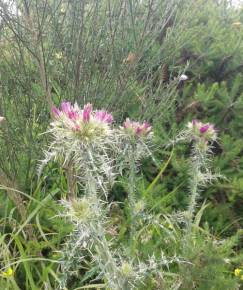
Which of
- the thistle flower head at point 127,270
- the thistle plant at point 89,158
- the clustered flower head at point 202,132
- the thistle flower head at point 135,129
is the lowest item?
the thistle flower head at point 127,270

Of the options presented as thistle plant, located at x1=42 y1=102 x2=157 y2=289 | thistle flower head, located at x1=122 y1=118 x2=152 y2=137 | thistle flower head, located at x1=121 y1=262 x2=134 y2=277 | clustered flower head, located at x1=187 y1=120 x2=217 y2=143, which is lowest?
thistle flower head, located at x1=121 y1=262 x2=134 y2=277

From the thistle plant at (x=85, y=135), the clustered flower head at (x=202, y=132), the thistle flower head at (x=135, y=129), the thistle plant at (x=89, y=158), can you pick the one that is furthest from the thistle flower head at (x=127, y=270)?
the clustered flower head at (x=202, y=132)

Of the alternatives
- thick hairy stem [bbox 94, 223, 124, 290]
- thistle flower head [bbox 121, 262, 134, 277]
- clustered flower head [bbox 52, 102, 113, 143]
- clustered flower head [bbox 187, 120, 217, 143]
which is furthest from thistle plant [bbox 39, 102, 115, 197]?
clustered flower head [bbox 187, 120, 217, 143]

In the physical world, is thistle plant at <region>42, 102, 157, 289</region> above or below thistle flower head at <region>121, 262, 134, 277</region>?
above

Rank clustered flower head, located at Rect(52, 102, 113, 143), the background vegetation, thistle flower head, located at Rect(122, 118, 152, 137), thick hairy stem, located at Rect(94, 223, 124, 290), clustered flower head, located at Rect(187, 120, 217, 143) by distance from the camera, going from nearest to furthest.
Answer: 1. clustered flower head, located at Rect(52, 102, 113, 143)
2. thick hairy stem, located at Rect(94, 223, 124, 290)
3. thistle flower head, located at Rect(122, 118, 152, 137)
4. clustered flower head, located at Rect(187, 120, 217, 143)
5. the background vegetation

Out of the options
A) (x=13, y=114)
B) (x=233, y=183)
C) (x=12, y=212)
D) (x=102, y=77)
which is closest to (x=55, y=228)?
(x=12, y=212)

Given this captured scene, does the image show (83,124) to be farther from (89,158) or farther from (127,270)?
(127,270)

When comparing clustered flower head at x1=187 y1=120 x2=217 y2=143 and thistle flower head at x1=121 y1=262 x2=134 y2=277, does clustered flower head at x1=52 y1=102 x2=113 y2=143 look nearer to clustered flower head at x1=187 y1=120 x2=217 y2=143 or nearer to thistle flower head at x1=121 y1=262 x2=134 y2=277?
thistle flower head at x1=121 y1=262 x2=134 y2=277

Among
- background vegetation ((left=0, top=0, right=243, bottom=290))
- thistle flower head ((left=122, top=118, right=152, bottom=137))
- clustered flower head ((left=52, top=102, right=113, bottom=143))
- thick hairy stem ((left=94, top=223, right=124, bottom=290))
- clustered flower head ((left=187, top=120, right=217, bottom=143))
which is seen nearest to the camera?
clustered flower head ((left=52, top=102, right=113, bottom=143))

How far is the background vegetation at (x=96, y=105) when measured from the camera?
2555 mm

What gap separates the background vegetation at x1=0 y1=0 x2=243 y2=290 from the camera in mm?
2555

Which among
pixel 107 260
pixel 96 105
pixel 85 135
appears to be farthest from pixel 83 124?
pixel 96 105

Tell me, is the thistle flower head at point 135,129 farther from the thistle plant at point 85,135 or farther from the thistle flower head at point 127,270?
the thistle flower head at point 127,270

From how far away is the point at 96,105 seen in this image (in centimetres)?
283
